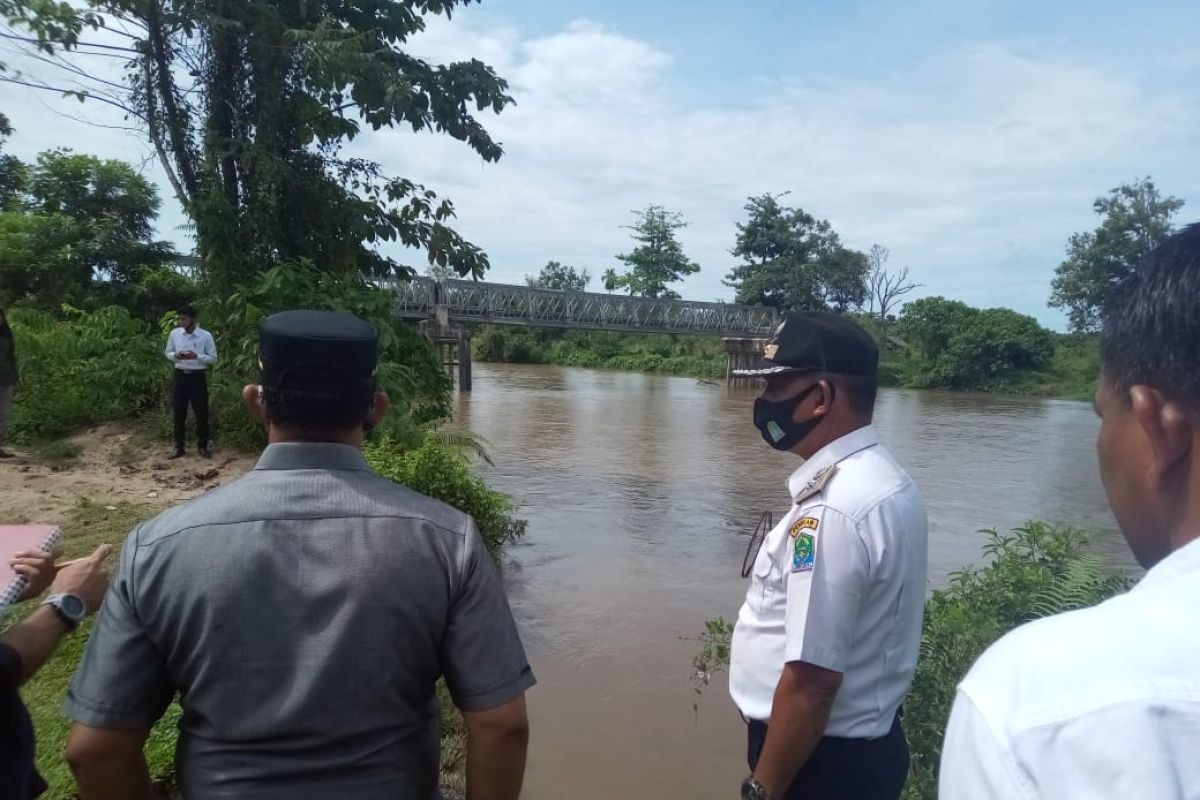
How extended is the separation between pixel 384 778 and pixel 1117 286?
1.38 metres

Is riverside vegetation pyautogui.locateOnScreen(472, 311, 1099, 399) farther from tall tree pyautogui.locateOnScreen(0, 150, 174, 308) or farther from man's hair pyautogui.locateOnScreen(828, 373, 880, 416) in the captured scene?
man's hair pyautogui.locateOnScreen(828, 373, 880, 416)

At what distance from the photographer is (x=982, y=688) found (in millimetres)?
736

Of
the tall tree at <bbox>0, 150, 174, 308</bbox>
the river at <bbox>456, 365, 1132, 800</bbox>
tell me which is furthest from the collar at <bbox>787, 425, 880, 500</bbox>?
the tall tree at <bbox>0, 150, 174, 308</bbox>

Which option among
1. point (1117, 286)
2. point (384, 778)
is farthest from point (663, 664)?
point (1117, 286)

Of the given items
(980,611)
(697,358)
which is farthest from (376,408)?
(697,358)

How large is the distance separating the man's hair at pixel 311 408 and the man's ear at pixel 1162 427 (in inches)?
49.3

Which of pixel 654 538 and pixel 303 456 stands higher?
pixel 303 456

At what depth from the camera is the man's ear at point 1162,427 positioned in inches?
33.9

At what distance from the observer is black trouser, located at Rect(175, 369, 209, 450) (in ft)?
26.8

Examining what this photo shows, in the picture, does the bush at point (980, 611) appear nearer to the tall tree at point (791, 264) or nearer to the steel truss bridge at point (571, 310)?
the steel truss bridge at point (571, 310)

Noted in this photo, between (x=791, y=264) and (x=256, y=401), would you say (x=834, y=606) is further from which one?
(x=791, y=264)

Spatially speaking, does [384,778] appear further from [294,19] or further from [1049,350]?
[1049,350]

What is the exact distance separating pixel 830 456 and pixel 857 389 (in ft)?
0.65

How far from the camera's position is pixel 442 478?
19.6 feet
